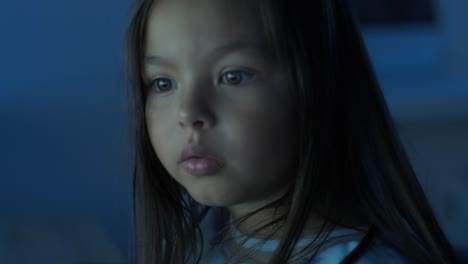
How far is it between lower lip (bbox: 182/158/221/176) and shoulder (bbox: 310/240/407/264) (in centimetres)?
13

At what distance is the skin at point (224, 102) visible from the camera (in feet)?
2.54

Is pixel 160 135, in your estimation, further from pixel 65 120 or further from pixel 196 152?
pixel 65 120

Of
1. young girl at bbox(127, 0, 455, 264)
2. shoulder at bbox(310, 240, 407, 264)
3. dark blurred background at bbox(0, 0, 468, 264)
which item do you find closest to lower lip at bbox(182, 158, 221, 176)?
young girl at bbox(127, 0, 455, 264)

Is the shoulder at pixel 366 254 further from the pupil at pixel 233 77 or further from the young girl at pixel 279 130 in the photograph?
the pupil at pixel 233 77

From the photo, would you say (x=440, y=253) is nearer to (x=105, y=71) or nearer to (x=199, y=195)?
(x=199, y=195)

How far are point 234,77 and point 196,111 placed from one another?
0.16 feet

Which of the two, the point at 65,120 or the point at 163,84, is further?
the point at 65,120

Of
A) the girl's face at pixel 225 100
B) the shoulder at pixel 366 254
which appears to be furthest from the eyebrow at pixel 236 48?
the shoulder at pixel 366 254

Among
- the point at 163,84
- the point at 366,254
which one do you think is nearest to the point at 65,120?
the point at 163,84

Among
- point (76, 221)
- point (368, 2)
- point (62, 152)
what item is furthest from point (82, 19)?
point (368, 2)

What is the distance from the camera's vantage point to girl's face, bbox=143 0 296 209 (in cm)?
77

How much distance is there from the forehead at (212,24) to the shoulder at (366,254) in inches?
8.1

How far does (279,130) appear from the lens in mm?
798

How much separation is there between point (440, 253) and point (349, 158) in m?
0.13
